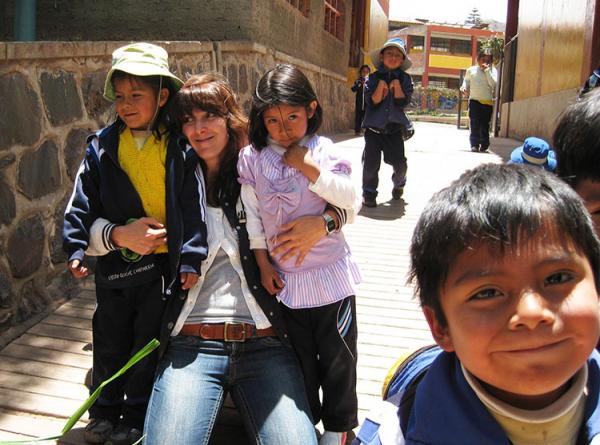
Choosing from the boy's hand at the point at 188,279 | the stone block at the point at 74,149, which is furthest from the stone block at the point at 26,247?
the boy's hand at the point at 188,279

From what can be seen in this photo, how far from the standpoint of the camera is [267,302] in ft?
6.67

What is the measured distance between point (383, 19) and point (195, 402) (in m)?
19.7

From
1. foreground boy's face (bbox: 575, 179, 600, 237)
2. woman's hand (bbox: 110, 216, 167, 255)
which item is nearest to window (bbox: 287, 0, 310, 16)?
woman's hand (bbox: 110, 216, 167, 255)

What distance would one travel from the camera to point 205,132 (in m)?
2.09

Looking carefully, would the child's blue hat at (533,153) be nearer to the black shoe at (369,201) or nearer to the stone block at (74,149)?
the stone block at (74,149)

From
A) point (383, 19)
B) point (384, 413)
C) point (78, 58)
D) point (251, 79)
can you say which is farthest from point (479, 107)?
point (383, 19)

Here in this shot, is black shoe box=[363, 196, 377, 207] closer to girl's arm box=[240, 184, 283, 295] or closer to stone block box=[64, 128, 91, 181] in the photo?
stone block box=[64, 128, 91, 181]

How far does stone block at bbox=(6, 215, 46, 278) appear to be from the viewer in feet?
10.7

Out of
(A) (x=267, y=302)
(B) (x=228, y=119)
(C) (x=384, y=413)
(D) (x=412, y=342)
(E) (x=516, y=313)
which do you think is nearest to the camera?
(E) (x=516, y=313)

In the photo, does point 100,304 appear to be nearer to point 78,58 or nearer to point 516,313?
point 516,313

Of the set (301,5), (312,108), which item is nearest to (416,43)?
(301,5)

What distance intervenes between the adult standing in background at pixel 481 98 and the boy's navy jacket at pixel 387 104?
4230mm

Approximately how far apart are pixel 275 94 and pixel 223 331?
79cm

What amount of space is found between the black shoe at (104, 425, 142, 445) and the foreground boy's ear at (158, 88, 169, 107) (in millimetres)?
1131
